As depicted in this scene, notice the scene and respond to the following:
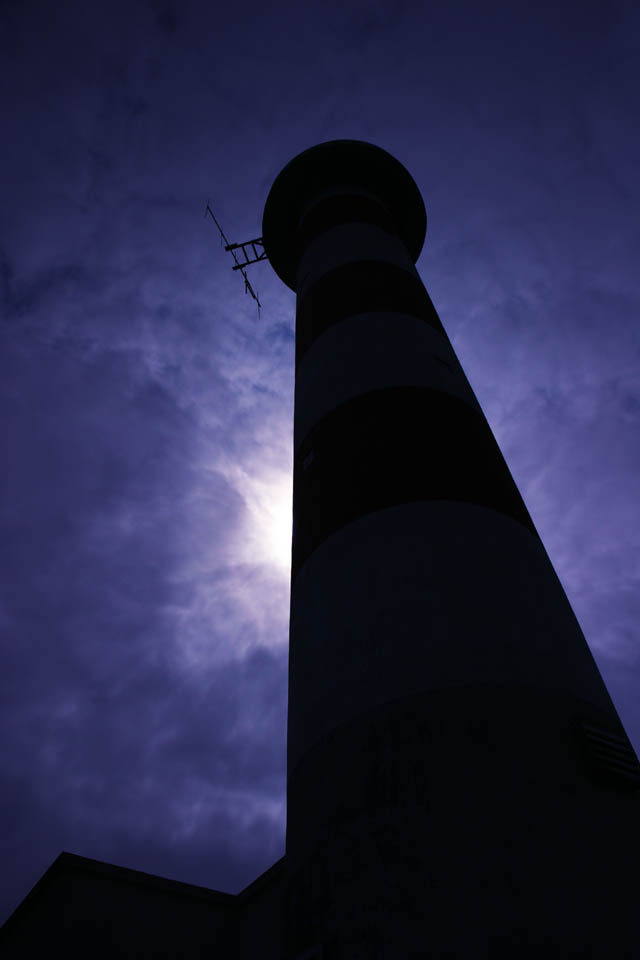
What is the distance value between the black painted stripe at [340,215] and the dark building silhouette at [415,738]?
5.46 metres

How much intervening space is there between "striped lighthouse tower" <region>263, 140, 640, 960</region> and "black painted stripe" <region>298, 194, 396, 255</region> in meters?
6.71

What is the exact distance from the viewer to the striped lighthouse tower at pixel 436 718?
11.2ft

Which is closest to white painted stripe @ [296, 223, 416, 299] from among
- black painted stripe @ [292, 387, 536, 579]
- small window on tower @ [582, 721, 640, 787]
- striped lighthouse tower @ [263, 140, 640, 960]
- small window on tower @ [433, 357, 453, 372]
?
small window on tower @ [433, 357, 453, 372]

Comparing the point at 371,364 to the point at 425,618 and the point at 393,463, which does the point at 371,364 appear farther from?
the point at 425,618

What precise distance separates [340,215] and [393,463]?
8.97m

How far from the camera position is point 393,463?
21.1ft

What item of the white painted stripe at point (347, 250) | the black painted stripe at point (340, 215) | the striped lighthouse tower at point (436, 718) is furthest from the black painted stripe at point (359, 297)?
the black painted stripe at point (340, 215)

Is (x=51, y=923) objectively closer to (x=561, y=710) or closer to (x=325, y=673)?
(x=325, y=673)

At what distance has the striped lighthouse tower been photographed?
3.42m

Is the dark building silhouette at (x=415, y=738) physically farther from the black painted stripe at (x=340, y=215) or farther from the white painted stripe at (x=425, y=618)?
the black painted stripe at (x=340, y=215)

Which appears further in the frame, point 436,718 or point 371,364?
point 371,364

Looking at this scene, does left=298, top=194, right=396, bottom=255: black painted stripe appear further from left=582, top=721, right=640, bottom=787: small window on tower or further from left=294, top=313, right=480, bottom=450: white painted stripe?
left=582, top=721, right=640, bottom=787: small window on tower

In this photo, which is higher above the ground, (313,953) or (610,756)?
(610,756)

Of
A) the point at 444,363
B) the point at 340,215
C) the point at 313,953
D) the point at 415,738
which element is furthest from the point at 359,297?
the point at 313,953
